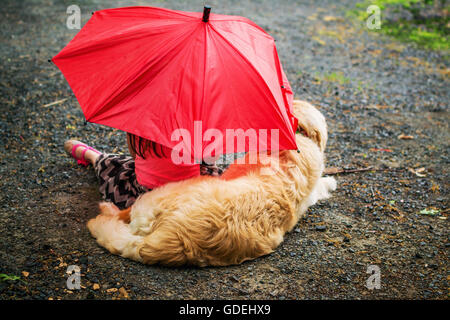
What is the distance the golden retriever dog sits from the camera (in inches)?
118

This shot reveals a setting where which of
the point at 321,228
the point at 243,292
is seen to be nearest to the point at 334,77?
the point at 321,228

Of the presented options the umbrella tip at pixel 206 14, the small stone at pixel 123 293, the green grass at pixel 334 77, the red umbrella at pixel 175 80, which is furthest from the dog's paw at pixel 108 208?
the green grass at pixel 334 77

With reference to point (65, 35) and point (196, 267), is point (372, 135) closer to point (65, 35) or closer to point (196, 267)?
point (196, 267)

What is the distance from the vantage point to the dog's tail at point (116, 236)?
313 cm

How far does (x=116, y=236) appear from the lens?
322 centimetres

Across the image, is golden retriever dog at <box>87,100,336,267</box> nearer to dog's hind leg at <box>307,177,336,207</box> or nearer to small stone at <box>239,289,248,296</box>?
small stone at <box>239,289,248,296</box>

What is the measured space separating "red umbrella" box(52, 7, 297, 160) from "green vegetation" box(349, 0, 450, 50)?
7762 millimetres

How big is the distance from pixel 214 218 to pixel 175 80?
3.51ft

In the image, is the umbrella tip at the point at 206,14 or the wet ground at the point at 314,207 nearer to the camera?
the umbrella tip at the point at 206,14

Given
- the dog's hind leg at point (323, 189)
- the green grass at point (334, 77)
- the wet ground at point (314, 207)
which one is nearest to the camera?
the wet ground at point (314, 207)

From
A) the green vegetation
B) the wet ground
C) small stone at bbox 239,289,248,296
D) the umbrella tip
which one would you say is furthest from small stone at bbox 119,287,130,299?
the green vegetation
